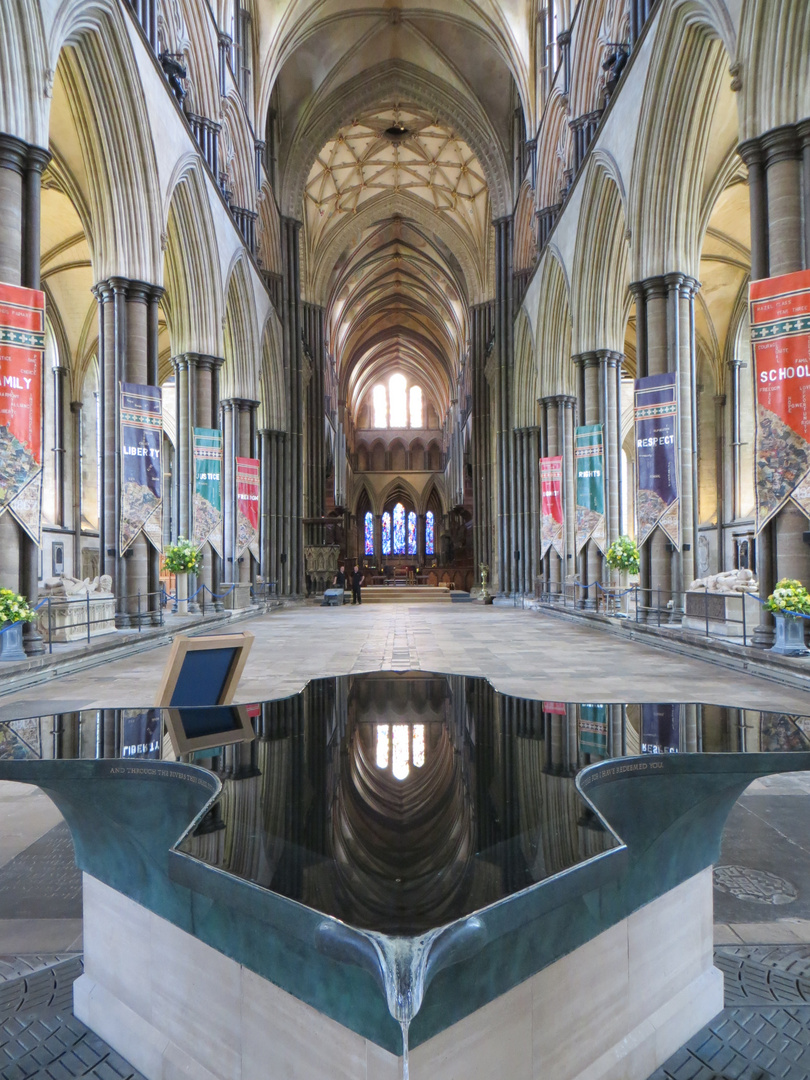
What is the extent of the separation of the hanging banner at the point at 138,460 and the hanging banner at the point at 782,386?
8.93 metres

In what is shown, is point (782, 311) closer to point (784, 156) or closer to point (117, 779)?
point (784, 156)

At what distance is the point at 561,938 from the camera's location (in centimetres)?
166

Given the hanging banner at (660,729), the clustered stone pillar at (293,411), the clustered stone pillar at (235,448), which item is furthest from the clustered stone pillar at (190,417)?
the hanging banner at (660,729)

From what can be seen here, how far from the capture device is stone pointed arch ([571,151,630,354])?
Result: 16.1 meters

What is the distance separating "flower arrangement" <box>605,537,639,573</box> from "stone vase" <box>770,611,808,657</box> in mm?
5669

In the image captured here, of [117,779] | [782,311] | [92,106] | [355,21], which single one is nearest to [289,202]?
[355,21]

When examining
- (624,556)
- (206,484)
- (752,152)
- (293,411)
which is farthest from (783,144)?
(293,411)

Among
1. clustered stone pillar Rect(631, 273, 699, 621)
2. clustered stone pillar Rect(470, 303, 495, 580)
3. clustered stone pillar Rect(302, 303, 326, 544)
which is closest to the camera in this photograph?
clustered stone pillar Rect(631, 273, 699, 621)

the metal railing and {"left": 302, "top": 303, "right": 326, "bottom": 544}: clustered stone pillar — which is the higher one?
{"left": 302, "top": 303, "right": 326, "bottom": 544}: clustered stone pillar

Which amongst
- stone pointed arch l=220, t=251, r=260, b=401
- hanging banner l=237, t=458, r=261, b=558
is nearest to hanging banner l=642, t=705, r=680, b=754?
hanging banner l=237, t=458, r=261, b=558

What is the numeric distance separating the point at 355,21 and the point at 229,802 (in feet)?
92.8

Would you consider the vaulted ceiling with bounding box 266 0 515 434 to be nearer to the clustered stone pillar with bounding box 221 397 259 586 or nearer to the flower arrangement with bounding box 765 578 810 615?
the clustered stone pillar with bounding box 221 397 259 586

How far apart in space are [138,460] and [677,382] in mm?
8782

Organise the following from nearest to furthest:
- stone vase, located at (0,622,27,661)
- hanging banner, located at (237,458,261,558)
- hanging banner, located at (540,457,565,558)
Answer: stone vase, located at (0,622,27,661) → hanging banner, located at (237,458,261,558) → hanging banner, located at (540,457,565,558)
